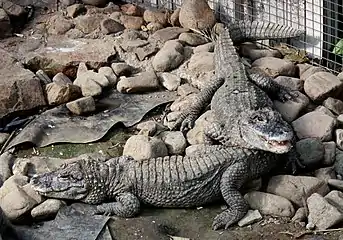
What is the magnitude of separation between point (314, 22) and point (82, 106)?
6.81ft

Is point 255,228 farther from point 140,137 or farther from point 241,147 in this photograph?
point 140,137

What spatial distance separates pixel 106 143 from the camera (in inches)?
247

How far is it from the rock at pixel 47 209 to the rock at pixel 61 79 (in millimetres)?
1650

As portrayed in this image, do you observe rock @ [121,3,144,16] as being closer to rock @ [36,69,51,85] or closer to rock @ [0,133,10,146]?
rock @ [36,69,51,85]

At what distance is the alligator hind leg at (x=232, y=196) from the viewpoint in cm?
534

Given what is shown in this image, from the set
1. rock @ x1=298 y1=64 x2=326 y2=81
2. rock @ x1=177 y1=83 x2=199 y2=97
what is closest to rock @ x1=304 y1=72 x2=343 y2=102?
rock @ x1=298 y1=64 x2=326 y2=81

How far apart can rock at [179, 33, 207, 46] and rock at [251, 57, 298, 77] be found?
0.66 meters

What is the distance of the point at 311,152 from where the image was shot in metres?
5.82

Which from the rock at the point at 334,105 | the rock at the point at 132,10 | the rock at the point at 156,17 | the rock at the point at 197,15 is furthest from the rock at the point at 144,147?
the rock at the point at 132,10

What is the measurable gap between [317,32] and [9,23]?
2.82 m

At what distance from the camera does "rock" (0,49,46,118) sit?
21.6ft

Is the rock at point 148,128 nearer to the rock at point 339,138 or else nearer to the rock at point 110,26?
the rock at point 339,138

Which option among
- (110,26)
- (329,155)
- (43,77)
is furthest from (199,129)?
(110,26)

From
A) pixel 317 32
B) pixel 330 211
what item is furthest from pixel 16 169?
pixel 317 32
